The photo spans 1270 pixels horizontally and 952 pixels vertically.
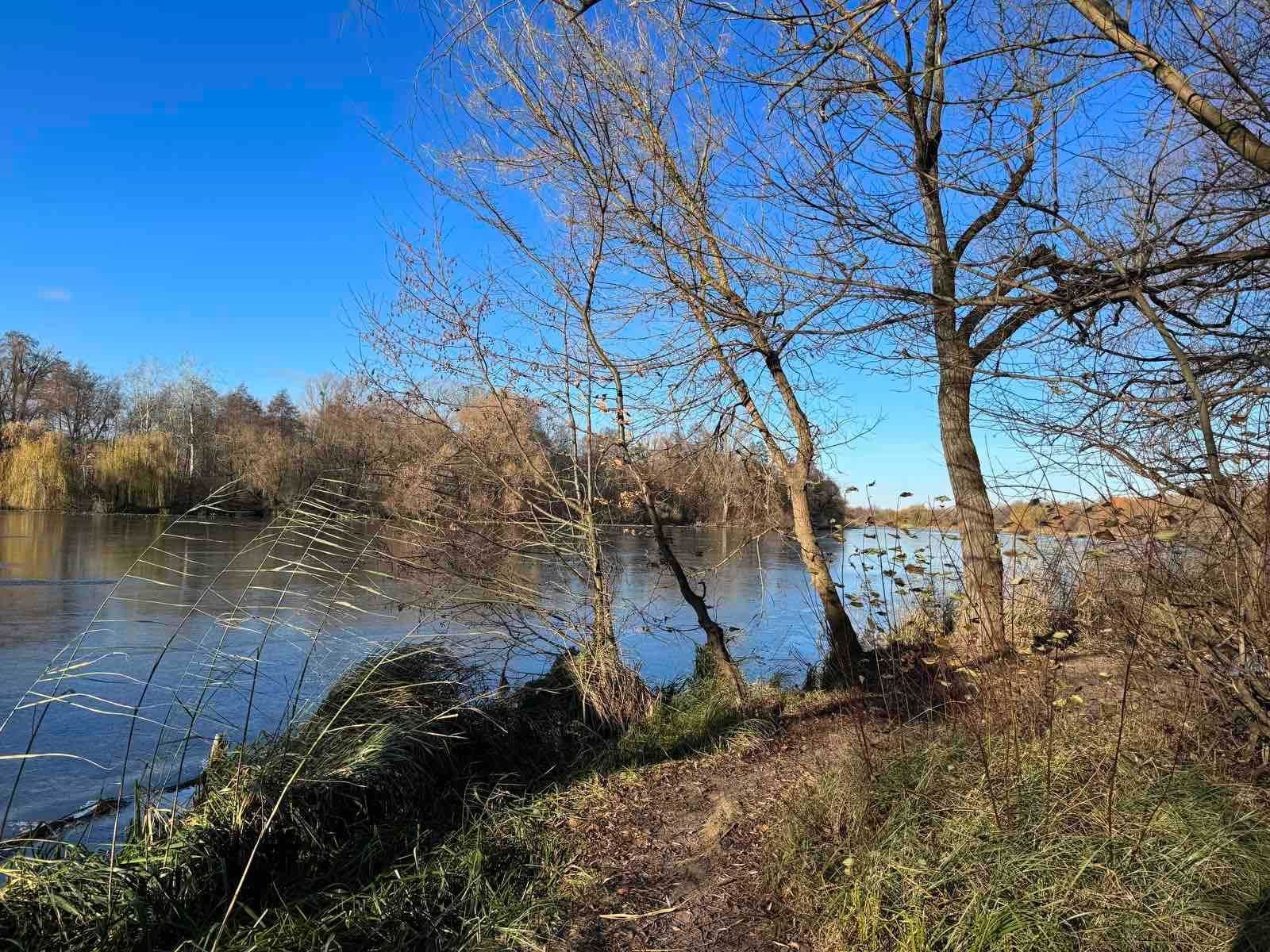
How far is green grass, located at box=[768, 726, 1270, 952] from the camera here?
8.65 ft

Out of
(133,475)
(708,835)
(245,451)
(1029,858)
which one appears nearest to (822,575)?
(708,835)

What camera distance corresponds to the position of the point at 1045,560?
3.96m

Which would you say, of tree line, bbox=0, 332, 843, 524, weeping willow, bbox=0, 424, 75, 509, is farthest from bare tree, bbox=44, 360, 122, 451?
weeping willow, bbox=0, 424, 75, 509

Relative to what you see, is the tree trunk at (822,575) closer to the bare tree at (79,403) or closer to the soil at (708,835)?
the soil at (708,835)

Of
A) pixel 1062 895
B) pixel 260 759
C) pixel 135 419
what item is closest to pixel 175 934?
pixel 260 759

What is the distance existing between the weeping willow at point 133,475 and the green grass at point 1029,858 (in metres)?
41.5

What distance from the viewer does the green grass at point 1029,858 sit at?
2.64m

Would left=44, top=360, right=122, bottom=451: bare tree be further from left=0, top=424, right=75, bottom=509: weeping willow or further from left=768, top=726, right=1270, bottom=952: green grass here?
left=768, top=726, right=1270, bottom=952: green grass

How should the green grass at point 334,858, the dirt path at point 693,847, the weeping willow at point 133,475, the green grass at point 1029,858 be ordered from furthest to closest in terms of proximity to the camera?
the weeping willow at point 133,475 → the dirt path at point 693,847 → the green grass at point 334,858 → the green grass at point 1029,858

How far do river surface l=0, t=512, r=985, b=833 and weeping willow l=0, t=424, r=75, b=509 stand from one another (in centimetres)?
2176

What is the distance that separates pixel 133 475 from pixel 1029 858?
1717 inches

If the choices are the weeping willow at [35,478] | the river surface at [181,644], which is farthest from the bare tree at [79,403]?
the river surface at [181,644]

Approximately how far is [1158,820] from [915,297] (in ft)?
8.25

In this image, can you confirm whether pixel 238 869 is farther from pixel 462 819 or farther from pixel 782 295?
pixel 782 295
